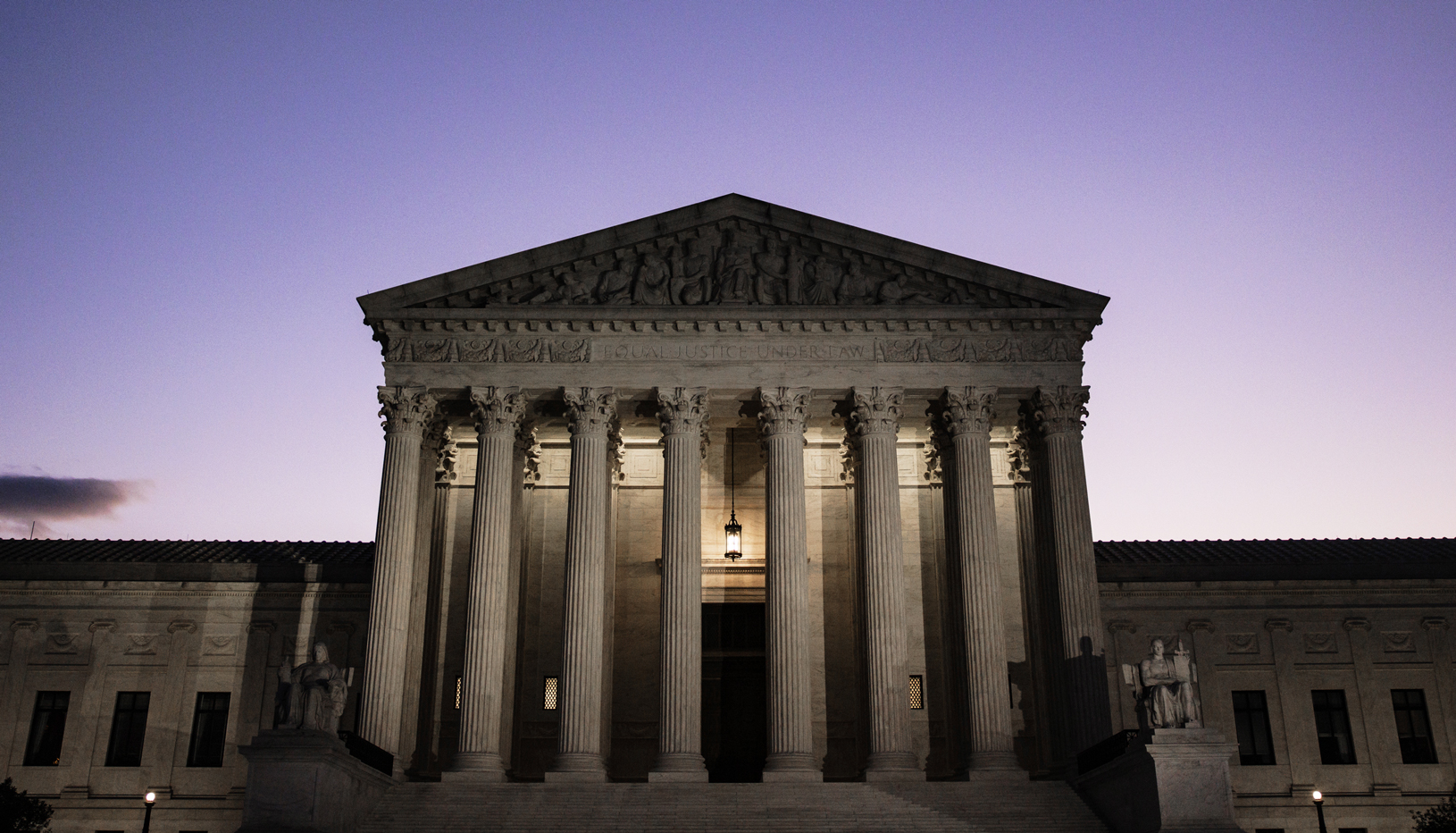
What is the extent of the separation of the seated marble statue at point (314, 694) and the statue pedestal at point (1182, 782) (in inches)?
680

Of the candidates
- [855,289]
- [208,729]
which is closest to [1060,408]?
[855,289]

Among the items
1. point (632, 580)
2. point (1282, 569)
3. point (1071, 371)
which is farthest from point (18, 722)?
point (1282, 569)

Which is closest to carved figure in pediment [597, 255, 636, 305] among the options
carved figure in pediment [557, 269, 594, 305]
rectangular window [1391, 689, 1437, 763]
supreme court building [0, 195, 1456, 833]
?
supreme court building [0, 195, 1456, 833]

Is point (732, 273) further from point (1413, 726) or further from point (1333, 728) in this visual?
point (1413, 726)

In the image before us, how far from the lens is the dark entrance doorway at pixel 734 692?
39219mm

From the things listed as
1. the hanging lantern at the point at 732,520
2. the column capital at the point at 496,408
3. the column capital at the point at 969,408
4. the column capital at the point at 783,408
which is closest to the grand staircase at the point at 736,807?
the hanging lantern at the point at 732,520

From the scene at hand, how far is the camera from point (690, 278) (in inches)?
1458

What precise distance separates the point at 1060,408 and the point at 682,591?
11444mm

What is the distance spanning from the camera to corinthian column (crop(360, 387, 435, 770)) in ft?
110

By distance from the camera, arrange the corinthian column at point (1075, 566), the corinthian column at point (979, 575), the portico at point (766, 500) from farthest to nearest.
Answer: the portico at point (766, 500) < the corinthian column at point (1075, 566) < the corinthian column at point (979, 575)

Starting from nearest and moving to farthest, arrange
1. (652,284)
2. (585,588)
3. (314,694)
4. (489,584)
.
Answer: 1. (314,694)
2. (585,588)
3. (489,584)
4. (652,284)

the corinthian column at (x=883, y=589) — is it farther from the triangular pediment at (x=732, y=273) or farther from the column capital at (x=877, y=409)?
the triangular pediment at (x=732, y=273)

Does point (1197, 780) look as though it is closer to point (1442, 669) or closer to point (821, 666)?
point (821, 666)

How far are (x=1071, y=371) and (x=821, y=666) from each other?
1140 cm
